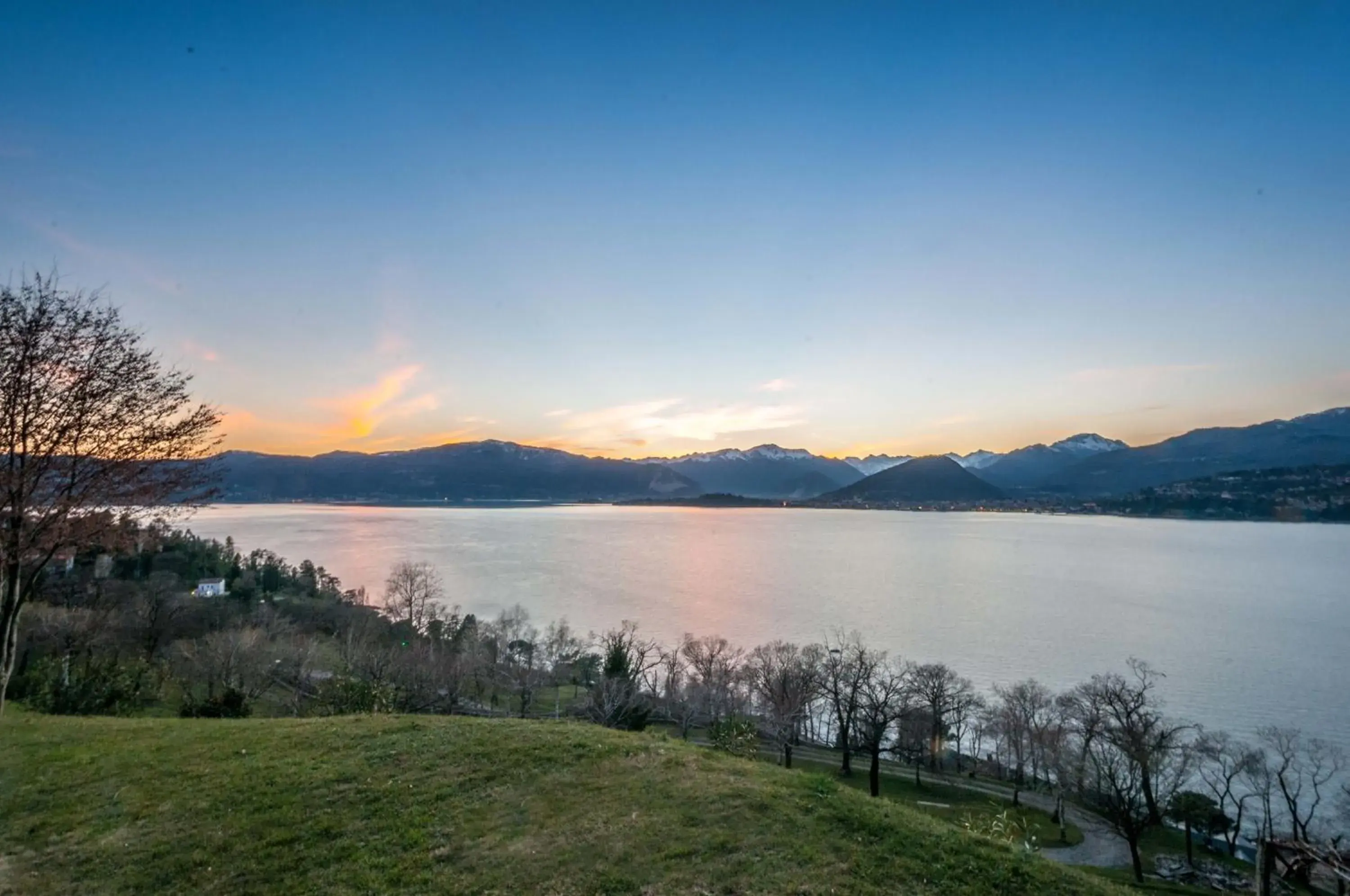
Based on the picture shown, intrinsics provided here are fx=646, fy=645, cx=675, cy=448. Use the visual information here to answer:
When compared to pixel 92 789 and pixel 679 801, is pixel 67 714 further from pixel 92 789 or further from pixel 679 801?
pixel 679 801

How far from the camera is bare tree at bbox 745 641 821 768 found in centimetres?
3116

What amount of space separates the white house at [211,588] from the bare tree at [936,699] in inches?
2037

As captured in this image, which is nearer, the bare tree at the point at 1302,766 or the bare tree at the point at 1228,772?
the bare tree at the point at 1228,772

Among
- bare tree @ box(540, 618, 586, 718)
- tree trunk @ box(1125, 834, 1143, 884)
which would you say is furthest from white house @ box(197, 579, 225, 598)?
tree trunk @ box(1125, 834, 1143, 884)

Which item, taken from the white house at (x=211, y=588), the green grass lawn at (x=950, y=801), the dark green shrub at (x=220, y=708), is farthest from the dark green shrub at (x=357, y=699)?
the white house at (x=211, y=588)

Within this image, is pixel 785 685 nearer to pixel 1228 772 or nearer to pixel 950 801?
pixel 950 801

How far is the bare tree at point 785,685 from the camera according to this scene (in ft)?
102

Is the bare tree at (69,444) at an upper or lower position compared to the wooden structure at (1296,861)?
upper

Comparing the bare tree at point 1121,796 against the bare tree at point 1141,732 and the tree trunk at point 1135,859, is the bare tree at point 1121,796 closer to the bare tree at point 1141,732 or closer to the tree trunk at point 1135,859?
the tree trunk at point 1135,859

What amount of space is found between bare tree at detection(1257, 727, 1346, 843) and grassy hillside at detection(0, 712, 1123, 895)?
32664 mm

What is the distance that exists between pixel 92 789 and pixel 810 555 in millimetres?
116570

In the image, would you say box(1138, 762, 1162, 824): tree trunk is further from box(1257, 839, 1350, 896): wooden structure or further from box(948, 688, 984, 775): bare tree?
box(1257, 839, 1350, 896): wooden structure

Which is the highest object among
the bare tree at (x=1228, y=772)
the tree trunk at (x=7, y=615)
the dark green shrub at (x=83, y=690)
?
the tree trunk at (x=7, y=615)

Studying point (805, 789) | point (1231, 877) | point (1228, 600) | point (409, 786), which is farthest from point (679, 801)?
point (1228, 600)
